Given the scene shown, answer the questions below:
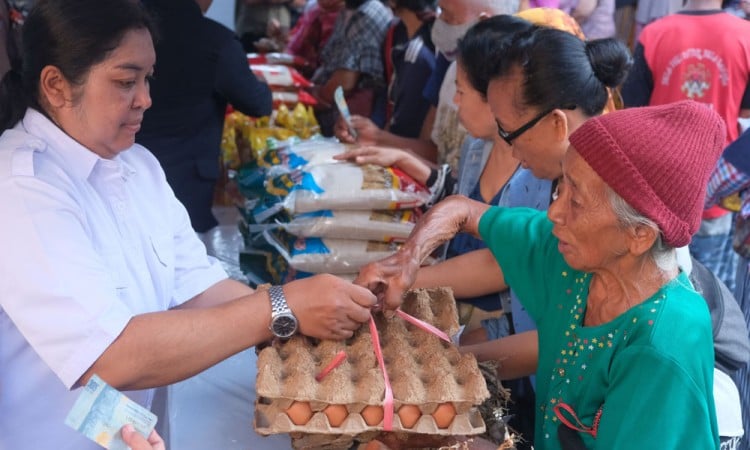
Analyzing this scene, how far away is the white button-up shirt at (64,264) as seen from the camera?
1400mm

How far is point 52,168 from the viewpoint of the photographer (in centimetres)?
155

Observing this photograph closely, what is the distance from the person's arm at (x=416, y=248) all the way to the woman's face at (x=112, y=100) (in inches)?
24.2

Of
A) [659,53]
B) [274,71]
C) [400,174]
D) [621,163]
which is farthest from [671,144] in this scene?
[274,71]

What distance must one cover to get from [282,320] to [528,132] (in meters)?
0.87

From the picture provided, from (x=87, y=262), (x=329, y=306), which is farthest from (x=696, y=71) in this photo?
(x=87, y=262)

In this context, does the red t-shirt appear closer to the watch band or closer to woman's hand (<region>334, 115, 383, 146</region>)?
woman's hand (<region>334, 115, 383, 146</region>)

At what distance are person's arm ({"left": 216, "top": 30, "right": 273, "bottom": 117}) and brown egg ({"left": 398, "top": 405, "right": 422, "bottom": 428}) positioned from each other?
7.05 feet

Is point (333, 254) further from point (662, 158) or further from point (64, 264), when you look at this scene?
point (662, 158)

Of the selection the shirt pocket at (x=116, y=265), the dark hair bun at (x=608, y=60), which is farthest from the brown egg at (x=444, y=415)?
the dark hair bun at (x=608, y=60)

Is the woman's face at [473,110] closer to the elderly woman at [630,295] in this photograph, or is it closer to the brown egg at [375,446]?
the elderly woman at [630,295]

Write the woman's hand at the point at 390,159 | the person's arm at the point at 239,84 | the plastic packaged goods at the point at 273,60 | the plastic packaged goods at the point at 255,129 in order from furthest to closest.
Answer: the plastic packaged goods at the point at 273,60 → the plastic packaged goods at the point at 255,129 → the person's arm at the point at 239,84 → the woman's hand at the point at 390,159

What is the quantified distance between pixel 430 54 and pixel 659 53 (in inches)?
44.7

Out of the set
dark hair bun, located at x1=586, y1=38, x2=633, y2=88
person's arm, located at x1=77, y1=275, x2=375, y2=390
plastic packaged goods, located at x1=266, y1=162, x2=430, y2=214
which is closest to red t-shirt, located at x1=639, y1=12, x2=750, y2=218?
plastic packaged goods, located at x1=266, y1=162, x2=430, y2=214

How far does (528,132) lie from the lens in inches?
80.7
